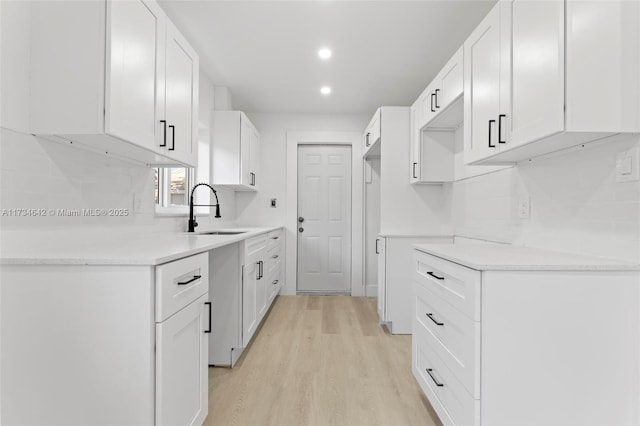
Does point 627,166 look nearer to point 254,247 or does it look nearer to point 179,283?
point 179,283

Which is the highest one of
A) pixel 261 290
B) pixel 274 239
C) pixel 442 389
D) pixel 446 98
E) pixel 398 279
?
pixel 446 98

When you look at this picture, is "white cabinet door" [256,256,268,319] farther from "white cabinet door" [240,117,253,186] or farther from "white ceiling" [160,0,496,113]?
"white ceiling" [160,0,496,113]

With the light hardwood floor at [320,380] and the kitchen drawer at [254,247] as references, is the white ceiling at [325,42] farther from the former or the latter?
the light hardwood floor at [320,380]

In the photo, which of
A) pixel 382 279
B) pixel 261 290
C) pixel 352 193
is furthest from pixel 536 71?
pixel 352 193

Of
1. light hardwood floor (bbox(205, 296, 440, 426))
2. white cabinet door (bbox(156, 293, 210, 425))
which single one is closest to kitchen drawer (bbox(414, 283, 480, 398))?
light hardwood floor (bbox(205, 296, 440, 426))

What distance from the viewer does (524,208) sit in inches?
78.4

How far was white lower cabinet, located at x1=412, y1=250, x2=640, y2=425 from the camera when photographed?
1201mm

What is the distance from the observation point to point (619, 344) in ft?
3.94

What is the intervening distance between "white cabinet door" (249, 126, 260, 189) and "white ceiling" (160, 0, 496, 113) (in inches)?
18.3

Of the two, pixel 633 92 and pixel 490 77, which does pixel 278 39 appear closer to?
pixel 490 77

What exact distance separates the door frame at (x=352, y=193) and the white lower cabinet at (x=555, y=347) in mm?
3287

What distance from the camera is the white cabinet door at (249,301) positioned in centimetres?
244

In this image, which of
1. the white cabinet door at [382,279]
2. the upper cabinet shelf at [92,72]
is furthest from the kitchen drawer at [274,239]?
the upper cabinet shelf at [92,72]

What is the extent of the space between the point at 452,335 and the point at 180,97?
6.33ft
